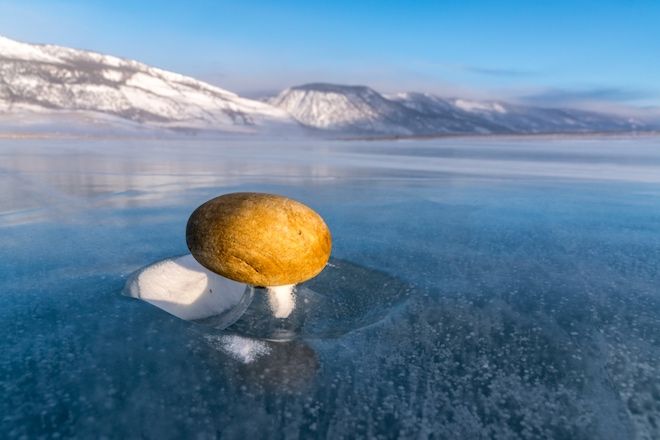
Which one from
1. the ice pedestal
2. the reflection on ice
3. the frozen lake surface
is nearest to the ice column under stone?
the ice pedestal

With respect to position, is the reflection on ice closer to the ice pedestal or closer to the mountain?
the ice pedestal

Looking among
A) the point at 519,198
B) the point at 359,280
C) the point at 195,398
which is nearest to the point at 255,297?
the point at 359,280

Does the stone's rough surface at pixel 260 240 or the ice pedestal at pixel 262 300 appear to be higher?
the stone's rough surface at pixel 260 240

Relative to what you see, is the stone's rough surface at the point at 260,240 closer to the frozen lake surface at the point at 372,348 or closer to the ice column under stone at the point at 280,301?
the ice column under stone at the point at 280,301

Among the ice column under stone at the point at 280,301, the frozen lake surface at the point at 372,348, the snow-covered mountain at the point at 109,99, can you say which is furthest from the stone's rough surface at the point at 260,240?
the snow-covered mountain at the point at 109,99

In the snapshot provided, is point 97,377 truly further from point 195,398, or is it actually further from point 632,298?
point 632,298

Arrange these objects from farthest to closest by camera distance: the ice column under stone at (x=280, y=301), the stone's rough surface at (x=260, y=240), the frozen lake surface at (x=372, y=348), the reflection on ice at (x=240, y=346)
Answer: the ice column under stone at (x=280, y=301), the stone's rough surface at (x=260, y=240), the reflection on ice at (x=240, y=346), the frozen lake surface at (x=372, y=348)
